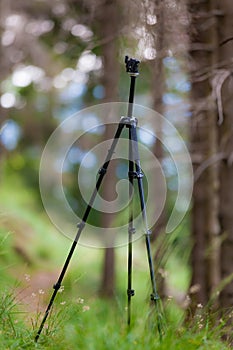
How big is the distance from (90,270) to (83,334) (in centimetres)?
588

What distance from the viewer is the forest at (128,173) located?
2.54 m

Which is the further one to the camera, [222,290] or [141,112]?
[141,112]

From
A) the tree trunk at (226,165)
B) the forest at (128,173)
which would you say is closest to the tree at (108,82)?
the forest at (128,173)

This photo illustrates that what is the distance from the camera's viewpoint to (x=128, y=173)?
262 centimetres

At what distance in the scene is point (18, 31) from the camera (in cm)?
707

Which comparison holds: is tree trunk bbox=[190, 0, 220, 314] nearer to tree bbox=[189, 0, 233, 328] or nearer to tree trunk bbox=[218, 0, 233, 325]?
tree bbox=[189, 0, 233, 328]

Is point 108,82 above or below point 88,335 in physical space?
above

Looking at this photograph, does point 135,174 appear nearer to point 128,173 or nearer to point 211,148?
point 128,173

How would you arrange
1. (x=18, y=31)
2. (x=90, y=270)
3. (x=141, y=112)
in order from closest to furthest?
(x=141, y=112), (x=18, y=31), (x=90, y=270)

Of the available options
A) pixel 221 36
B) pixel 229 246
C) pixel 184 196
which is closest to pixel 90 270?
pixel 184 196

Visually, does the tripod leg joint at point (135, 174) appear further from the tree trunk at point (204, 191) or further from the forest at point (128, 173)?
the tree trunk at point (204, 191)

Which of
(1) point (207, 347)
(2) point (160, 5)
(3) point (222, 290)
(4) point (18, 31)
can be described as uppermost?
(4) point (18, 31)

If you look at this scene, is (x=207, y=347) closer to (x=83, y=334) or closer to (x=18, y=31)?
(x=83, y=334)

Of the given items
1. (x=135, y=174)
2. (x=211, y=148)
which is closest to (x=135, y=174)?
(x=135, y=174)
